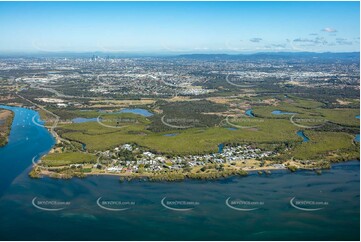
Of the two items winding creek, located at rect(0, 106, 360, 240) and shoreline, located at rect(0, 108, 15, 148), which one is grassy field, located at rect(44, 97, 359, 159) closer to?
shoreline, located at rect(0, 108, 15, 148)

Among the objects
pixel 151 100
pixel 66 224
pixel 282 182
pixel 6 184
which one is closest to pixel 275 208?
pixel 282 182

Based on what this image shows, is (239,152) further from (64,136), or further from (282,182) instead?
(64,136)

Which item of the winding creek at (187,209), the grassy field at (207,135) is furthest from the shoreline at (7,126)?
the winding creek at (187,209)

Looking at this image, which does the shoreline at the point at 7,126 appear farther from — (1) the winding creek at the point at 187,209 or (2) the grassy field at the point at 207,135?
(1) the winding creek at the point at 187,209

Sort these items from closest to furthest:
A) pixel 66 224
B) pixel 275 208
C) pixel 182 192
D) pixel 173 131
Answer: pixel 66 224
pixel 275 208
pixel 182 192
pixel 173 131

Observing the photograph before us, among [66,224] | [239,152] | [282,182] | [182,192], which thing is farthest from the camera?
[239,152]

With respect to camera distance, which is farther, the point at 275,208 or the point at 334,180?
the point at 334,180

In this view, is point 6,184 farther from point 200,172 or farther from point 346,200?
point 346,200

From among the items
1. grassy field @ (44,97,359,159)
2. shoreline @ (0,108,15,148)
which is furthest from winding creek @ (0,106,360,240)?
shoreline @ (0,108,15,148)
